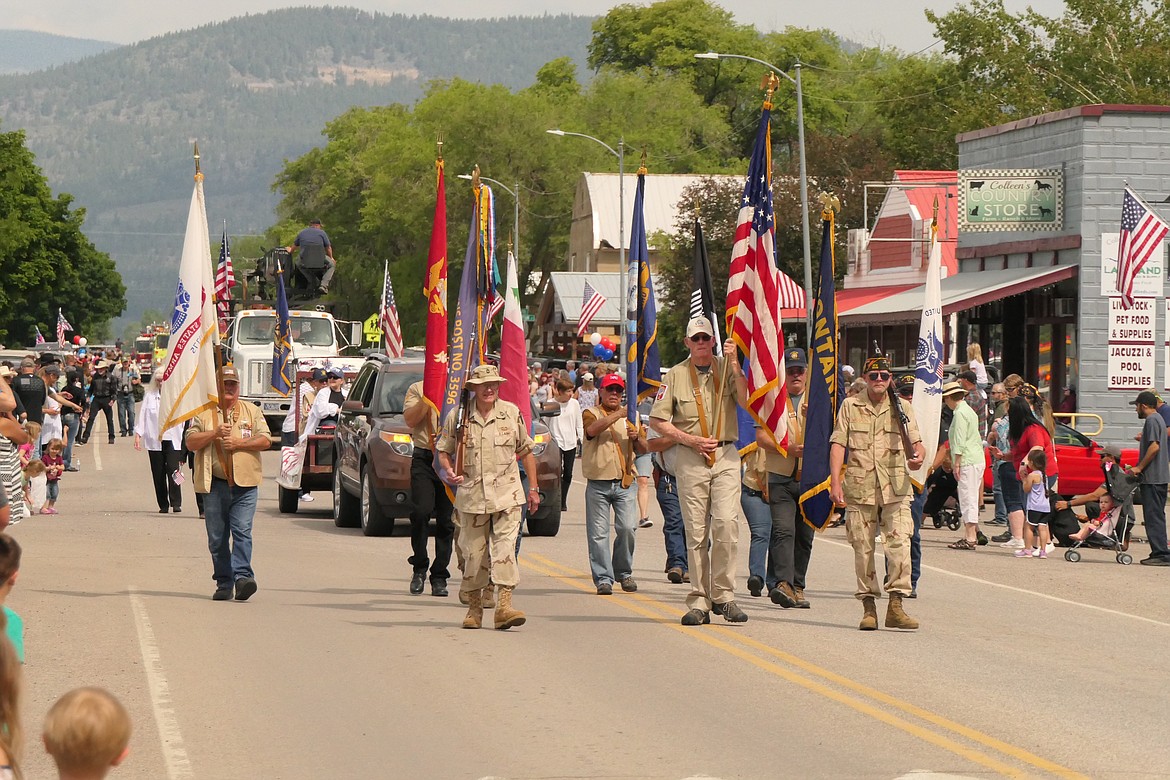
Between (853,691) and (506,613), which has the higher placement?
(506,613)

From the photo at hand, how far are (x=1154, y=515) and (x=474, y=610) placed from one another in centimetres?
974

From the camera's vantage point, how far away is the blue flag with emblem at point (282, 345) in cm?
3397

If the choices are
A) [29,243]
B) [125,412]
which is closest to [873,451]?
[125,412]

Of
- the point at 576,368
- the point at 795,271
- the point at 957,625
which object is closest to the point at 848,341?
the point at 576,368

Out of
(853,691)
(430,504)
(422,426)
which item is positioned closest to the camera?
(853,691)

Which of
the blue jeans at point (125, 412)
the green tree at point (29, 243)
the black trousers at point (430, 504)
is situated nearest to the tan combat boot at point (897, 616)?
the black trousers at point (430, 504)

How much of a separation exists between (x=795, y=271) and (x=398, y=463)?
140 feet

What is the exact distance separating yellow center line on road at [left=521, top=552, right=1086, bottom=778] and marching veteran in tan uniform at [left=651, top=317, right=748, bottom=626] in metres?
0.30

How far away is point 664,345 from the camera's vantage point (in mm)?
69188

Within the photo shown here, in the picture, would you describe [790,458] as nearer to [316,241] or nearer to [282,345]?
[282,345]

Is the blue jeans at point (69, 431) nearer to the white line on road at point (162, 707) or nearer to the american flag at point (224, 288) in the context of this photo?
the american flag at point (224, 288)

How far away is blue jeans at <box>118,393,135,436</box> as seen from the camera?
46631 millimetres

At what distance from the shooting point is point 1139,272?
28.2 metres

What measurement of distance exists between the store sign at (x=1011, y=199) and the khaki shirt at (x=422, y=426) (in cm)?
2157
